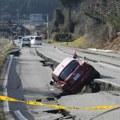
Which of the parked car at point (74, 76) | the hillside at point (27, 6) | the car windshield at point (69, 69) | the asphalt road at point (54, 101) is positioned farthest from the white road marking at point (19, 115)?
the hillside at point (27, 6)

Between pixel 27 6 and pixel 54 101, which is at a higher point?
pixel 27 6

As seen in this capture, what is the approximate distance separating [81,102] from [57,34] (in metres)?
123

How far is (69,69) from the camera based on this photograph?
622 inches

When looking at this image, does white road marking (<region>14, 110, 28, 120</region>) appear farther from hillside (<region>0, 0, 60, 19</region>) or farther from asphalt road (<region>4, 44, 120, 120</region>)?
hillside (<region>0, 0, 60, 19</region>)

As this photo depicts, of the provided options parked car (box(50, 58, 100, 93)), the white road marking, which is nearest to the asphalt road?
the white road marking

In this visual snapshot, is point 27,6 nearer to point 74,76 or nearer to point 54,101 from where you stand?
point 74,76

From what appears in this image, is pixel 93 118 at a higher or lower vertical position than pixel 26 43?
higher

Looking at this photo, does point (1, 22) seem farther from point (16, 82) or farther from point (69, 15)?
point (16, 82)

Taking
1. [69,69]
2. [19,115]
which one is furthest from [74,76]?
[19,115]

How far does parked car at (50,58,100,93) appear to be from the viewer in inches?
608

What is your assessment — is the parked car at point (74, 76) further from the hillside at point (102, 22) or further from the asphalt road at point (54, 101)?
the hillside at point (102, 22)

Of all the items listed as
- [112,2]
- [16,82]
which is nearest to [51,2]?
[112,2]

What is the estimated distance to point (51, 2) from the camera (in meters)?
184

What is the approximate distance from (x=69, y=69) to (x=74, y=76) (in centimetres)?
47
